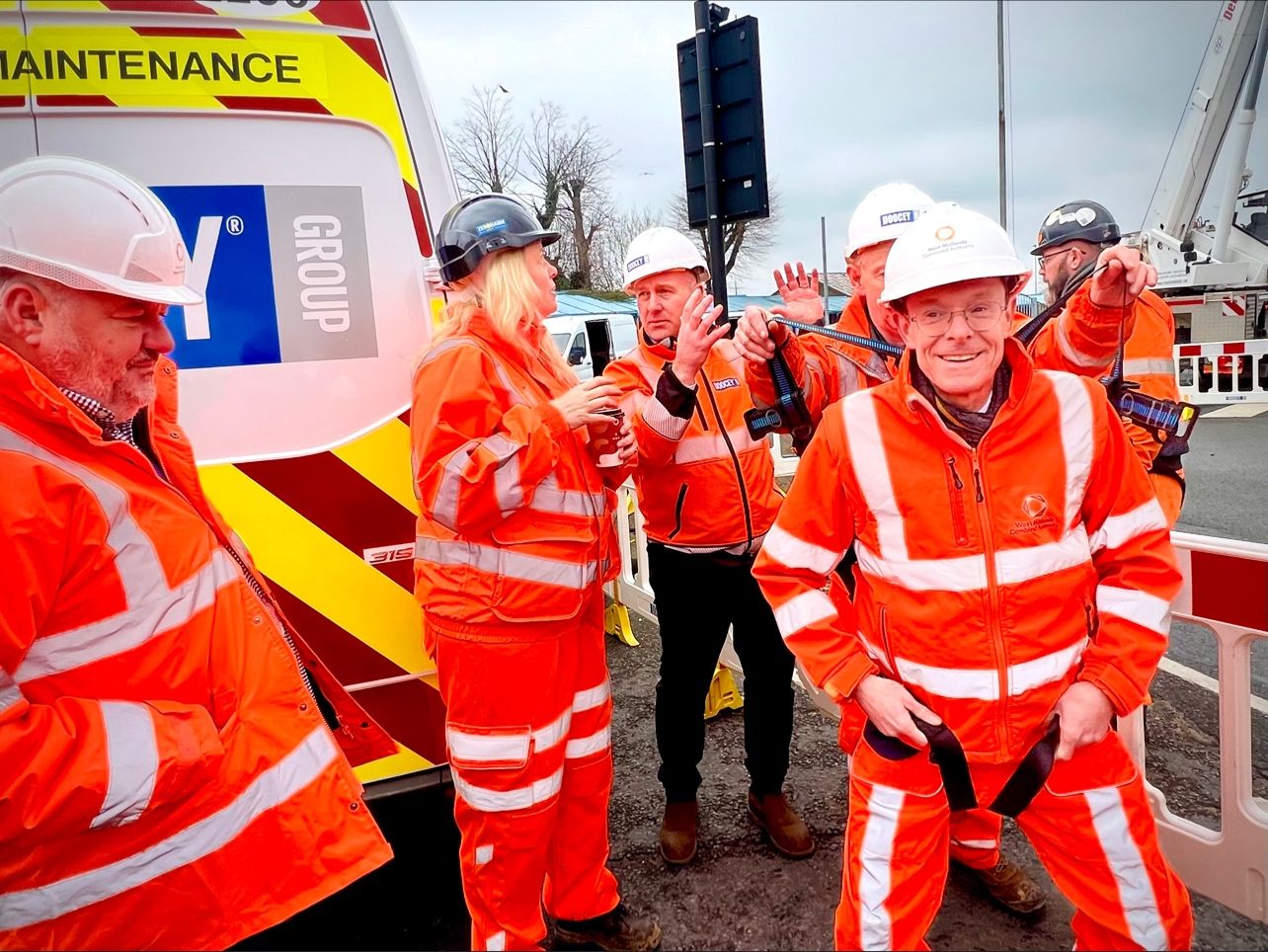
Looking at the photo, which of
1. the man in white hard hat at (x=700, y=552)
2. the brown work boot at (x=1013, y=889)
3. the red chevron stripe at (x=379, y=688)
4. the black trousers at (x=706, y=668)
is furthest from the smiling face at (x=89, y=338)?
the brown work boot at (x=1013, y=889)

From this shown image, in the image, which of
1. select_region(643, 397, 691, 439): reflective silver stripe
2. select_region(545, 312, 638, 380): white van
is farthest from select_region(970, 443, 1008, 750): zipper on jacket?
select_region(545, 312, 638, 380): white van

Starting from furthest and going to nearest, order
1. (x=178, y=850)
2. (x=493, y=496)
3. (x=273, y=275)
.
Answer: (x=273, y=275) < (x=493, y=496) < (x=178, y=850)

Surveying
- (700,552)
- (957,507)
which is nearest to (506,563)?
(700,552)

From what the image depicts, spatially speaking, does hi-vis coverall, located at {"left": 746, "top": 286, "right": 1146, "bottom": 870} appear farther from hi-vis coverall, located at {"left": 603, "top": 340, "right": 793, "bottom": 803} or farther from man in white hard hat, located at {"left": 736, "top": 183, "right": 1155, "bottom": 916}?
hi-vis coverall, located at {"left": 603, "top": 340, "right": 793, "bottom": 803}

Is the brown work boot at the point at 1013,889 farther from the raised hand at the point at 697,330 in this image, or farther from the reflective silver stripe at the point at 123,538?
the reflective silver stripe at the point at 123,538

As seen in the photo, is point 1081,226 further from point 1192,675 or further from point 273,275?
point 273,275

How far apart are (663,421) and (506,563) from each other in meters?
0.78

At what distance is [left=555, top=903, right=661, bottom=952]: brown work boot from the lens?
Answer: 96.2 inches

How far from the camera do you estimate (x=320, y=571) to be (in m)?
2.31

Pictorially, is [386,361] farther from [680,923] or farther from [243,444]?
[680,923]

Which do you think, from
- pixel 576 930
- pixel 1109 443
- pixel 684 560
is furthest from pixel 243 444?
pixel 1109 443

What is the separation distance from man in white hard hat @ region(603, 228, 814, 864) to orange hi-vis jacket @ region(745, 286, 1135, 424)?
28 centimetres

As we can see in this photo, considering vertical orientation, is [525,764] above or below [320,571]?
below

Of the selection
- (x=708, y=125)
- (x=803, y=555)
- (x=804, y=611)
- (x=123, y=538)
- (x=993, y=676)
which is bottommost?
(x=993, y=676)
